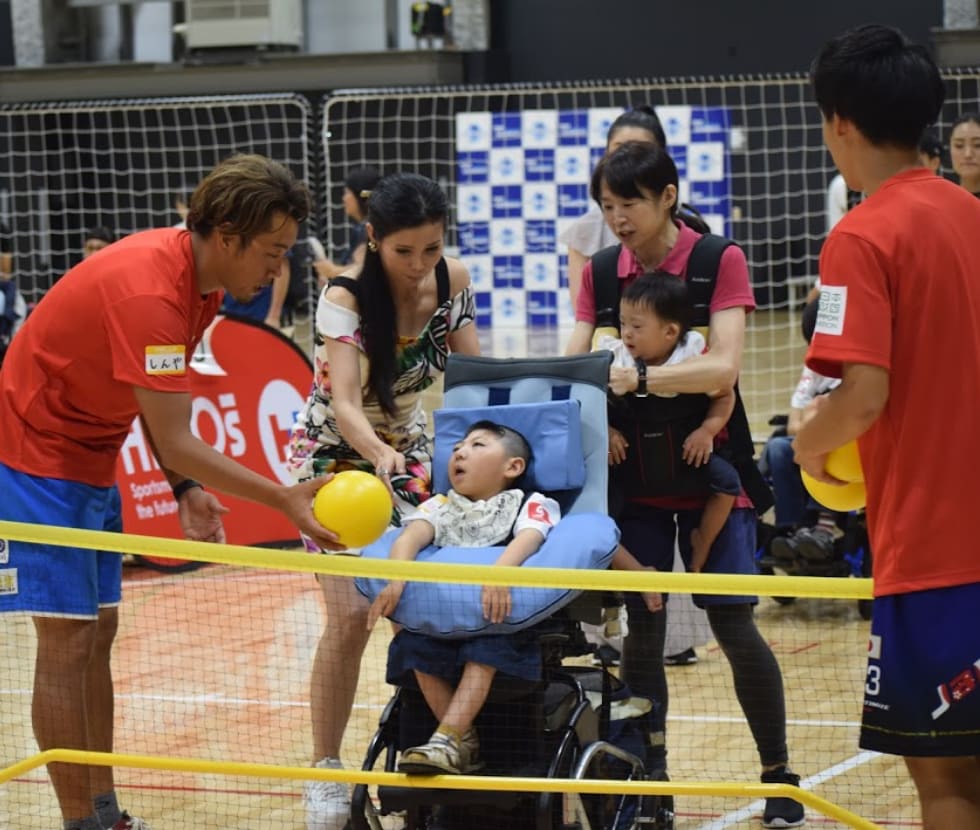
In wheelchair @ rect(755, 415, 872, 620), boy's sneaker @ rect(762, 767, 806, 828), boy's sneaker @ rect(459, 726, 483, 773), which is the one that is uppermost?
boy's sneaker @ rect(459, 726, 483, 773)

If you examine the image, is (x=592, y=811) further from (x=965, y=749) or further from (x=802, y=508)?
(x=802, y=508)

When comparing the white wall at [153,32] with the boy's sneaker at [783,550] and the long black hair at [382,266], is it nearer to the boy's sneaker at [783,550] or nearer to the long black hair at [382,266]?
the boy's sneaker at [783,550]

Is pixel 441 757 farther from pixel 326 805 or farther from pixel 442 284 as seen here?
pixel 442 284

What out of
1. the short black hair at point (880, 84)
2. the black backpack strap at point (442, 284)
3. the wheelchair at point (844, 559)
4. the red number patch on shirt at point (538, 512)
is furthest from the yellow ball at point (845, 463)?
the wheelchair at point (844, 559)

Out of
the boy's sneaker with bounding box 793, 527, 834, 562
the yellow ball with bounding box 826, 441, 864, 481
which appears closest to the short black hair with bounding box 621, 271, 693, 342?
the yellow ball with bounding box 826, 441, 864, 481

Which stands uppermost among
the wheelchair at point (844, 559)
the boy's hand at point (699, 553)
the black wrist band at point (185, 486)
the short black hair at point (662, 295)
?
the short black hair at point (662, 295)

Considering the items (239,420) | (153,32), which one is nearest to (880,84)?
(239,420)

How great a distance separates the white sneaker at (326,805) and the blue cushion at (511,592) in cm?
70

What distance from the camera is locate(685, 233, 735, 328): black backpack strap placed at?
4.25 meters

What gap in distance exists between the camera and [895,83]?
2609 mm

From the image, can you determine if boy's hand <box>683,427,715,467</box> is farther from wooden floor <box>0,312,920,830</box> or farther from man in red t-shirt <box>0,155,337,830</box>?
man in red t-shirt <box>0,155,337,830</box>

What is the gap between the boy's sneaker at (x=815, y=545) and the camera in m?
6.71

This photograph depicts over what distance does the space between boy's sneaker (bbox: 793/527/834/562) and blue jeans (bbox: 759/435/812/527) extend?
196 mm

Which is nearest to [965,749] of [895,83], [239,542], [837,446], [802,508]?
[837,446]
